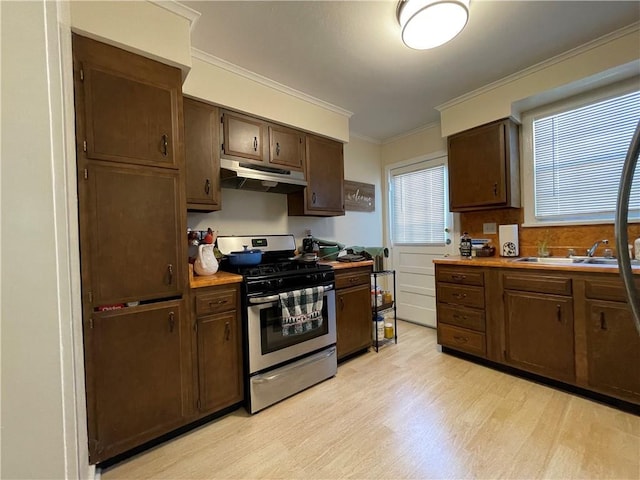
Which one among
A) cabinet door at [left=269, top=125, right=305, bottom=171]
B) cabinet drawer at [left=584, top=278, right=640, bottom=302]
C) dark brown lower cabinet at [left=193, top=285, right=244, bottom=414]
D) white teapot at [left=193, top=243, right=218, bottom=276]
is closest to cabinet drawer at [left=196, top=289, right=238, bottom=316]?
dark brown lower cabinet at [left=193, top=285, right=244, bottom=414]

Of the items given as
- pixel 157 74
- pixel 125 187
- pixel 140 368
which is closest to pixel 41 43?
pixel 125 187

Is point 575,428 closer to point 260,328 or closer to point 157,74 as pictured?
point 260,328

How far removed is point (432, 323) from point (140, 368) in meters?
3.09

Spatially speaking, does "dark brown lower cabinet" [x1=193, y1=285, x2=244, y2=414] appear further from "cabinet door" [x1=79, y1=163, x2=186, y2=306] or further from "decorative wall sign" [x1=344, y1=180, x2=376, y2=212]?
"decorative wall sign" [x1=344, y1=180, x2=376, y2=212]

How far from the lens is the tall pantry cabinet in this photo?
1367 mm

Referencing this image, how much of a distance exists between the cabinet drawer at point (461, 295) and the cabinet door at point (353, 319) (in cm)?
71

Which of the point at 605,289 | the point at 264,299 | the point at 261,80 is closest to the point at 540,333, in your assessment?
the point at 605,289

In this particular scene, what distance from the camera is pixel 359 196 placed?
3656 millimetres

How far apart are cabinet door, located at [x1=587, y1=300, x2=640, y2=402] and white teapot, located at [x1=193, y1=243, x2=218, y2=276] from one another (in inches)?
102

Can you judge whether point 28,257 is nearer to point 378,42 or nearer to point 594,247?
point 378,42

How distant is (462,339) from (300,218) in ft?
6.48

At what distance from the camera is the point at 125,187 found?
57.7 inches

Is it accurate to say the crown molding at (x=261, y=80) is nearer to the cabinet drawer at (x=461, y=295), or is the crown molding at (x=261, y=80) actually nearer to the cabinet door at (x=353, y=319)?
the cabinet door at (x=353, y=319)

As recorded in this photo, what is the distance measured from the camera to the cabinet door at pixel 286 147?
240 centimetres
